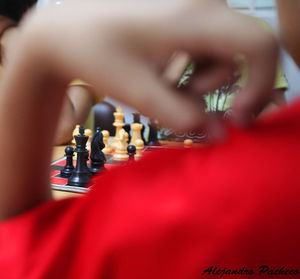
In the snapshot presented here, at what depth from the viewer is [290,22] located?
36 centimetres

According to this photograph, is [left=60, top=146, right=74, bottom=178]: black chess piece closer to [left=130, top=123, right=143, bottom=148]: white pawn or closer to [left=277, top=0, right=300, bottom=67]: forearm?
[left=130, top=123, right=143, bottom=148]: white pawn

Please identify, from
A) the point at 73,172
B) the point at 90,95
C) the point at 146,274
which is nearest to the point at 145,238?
the point at 146,274

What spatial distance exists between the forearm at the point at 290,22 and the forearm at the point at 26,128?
10.7 inches

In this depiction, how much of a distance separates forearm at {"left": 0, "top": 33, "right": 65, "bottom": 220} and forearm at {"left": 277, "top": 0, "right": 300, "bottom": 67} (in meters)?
0.27

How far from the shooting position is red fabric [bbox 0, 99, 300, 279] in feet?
0.75

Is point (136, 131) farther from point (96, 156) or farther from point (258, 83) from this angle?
point (258, 83)

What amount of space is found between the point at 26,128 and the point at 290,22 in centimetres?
32

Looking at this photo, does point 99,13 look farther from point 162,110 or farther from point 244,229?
point 244,229

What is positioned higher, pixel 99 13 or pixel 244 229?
pixel 99 13

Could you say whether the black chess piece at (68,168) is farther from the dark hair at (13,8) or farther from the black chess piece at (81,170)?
the dark hair at (13,8)

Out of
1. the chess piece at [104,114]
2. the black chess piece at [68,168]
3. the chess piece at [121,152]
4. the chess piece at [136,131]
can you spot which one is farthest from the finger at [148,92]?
the chess piece at [104,114]

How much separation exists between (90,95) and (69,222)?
139 centimetres

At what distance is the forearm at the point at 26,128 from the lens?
257 millimetres

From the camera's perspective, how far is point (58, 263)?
0.89 feet
